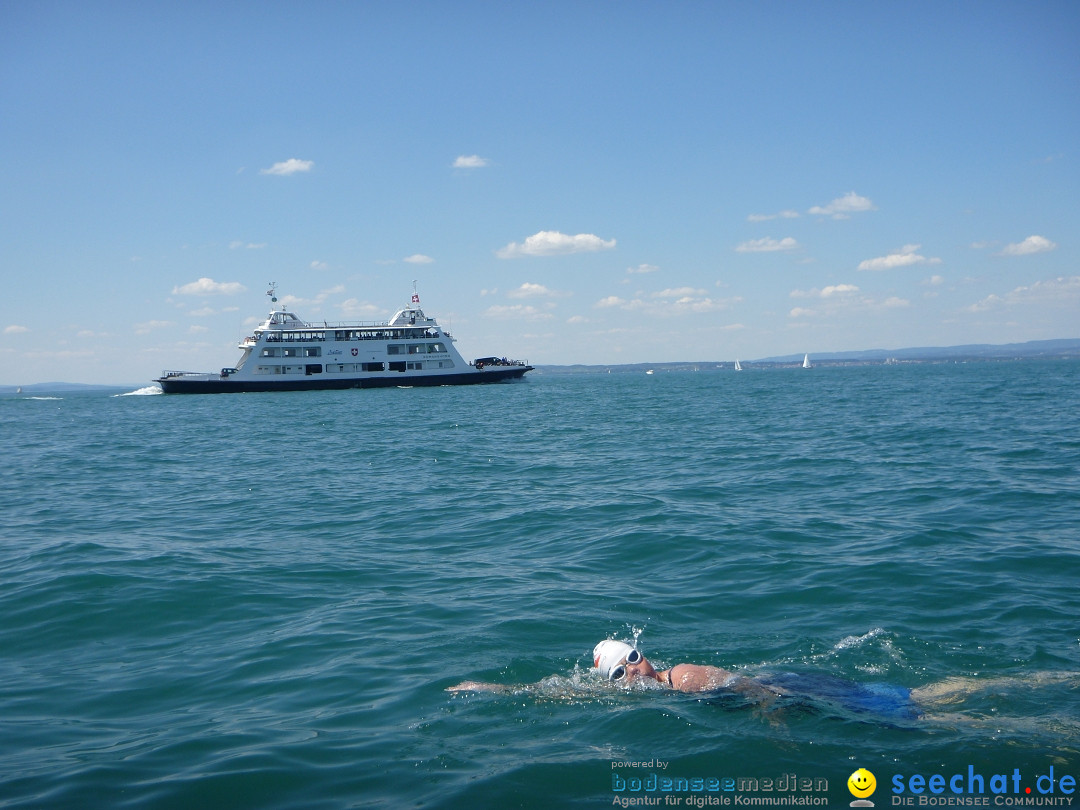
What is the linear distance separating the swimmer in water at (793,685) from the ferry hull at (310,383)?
231 feet

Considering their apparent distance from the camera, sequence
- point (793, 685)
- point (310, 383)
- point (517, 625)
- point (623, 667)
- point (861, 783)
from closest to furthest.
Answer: point (861, 783), point (793, 685), point (623, 667), point (517, 625), point (310, 383)

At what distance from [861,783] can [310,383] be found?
74.0 meters

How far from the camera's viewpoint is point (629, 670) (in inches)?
247

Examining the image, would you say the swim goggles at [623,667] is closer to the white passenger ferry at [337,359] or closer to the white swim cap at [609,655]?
the white swim cap at [609,655]

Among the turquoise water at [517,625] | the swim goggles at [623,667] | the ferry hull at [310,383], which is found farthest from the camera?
the ferry hull at [310,383]

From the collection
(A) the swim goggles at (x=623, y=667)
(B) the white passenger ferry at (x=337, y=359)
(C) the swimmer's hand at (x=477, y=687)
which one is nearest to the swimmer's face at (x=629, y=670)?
(A) the swim goggles at (x=623, y=667)

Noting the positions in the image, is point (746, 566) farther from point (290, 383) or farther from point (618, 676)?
point (290, 383)

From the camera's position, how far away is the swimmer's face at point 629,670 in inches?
246

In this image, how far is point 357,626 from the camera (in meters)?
7.87

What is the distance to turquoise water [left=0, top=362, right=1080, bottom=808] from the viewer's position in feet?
16.6

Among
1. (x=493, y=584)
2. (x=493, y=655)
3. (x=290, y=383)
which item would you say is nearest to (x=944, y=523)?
(x=493, y=584)

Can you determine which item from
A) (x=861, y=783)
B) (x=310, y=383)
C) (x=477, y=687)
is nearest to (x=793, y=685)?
(x=861, y=783)

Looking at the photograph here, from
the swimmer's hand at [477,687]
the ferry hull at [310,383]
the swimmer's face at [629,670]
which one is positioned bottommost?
the swimmer's hand at [477,687]

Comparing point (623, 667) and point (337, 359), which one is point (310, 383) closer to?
point (337, 359)
